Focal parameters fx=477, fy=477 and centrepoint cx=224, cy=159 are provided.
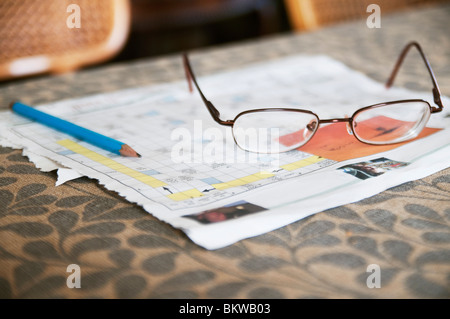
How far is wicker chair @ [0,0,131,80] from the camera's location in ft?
3.34

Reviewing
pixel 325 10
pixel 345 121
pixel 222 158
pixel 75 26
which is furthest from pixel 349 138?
pixel 325 10

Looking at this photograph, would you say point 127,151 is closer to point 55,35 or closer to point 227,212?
point 227,212

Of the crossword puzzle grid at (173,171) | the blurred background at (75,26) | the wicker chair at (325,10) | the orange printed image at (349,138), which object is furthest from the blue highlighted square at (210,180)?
the wicker chair at (325,10)

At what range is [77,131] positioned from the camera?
0.52m

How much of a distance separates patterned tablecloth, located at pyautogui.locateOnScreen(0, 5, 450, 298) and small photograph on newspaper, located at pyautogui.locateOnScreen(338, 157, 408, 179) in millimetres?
26

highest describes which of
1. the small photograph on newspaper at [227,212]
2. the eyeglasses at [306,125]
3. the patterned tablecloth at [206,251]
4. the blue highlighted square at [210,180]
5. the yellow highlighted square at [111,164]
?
the eyeglasses at [306,125]

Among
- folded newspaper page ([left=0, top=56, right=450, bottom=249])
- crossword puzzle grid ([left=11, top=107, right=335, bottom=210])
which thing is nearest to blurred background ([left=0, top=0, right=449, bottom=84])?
folded newspaper page ([left=0, top=56, right=450, bottom=249])

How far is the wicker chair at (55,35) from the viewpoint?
1020 mm

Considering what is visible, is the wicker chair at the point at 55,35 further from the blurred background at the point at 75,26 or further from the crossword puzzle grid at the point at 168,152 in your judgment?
the crossword puzzle grid at the point at 168,152

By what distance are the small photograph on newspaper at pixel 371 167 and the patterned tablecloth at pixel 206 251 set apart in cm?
3

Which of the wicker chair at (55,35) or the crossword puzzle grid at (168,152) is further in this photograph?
the wicker chair at (55,35)

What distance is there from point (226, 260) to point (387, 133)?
0.27 meters

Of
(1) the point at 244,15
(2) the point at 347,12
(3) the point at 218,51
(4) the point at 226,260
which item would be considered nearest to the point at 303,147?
(4) the point at 226,260

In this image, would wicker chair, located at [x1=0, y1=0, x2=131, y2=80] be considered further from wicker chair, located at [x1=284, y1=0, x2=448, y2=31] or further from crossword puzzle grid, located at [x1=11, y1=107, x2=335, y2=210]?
crossword puzzle grid, located at [x1=11, y1=107, x2=335, y2=210]
